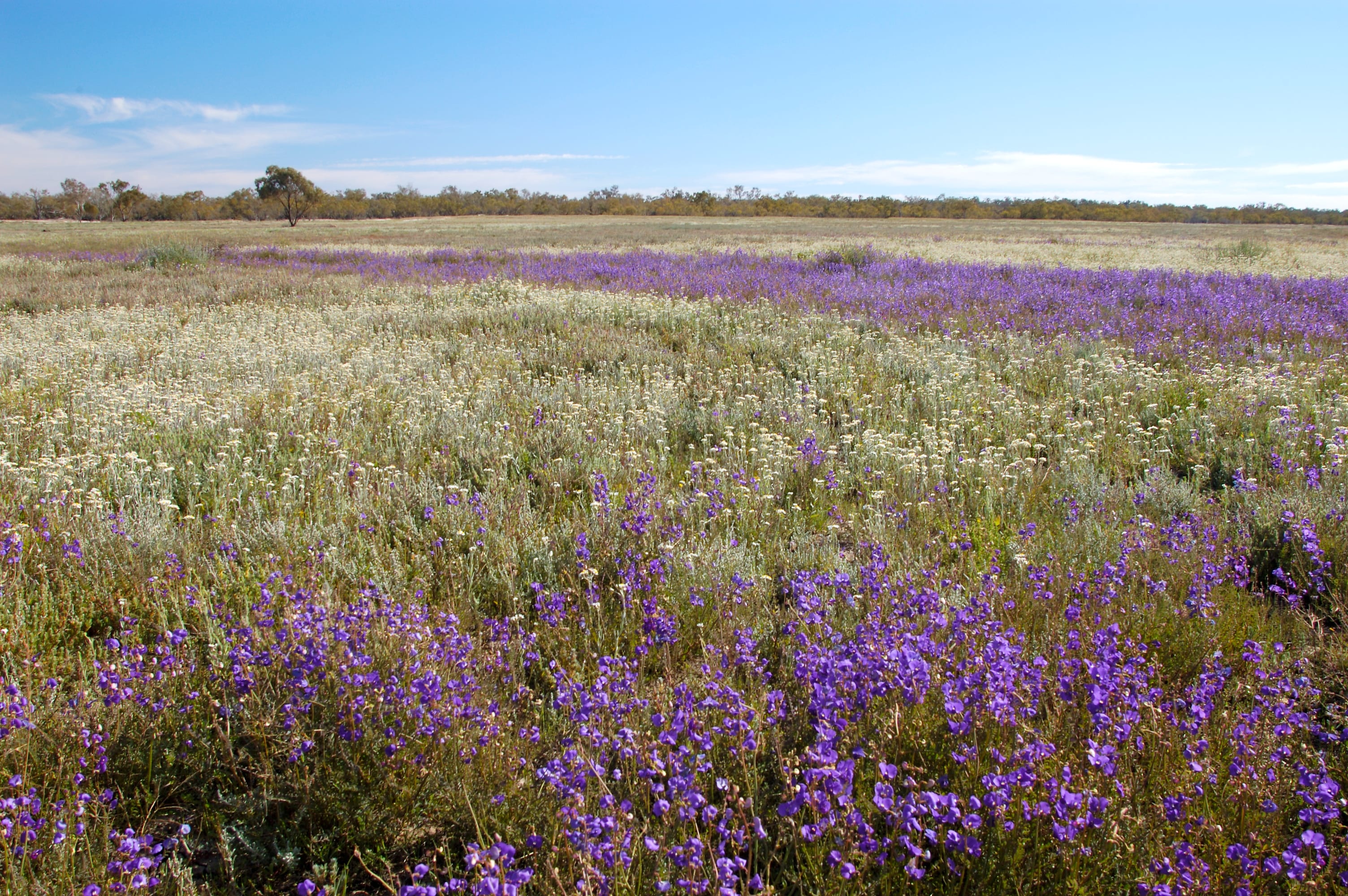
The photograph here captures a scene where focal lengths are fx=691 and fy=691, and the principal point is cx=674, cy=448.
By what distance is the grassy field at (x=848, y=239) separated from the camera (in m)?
20.4

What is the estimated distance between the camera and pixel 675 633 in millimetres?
2891

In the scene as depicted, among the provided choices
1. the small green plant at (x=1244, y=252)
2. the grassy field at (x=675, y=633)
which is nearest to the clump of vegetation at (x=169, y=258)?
the grassy field at (x=675, y=633)

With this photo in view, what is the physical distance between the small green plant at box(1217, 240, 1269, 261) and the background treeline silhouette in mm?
56904

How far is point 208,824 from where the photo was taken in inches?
84.2

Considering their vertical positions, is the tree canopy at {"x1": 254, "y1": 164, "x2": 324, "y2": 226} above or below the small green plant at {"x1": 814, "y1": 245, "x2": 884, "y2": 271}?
above

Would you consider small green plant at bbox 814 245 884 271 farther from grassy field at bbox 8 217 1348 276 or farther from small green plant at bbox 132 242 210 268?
small green plant at bbox 132 242 210 268

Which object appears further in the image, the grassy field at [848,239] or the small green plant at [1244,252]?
→ the grassy field at [848,239]

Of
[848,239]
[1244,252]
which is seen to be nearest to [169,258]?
[848,239]

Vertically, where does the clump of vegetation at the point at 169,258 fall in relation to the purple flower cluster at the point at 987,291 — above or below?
above

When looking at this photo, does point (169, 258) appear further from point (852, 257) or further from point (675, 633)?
point (675, 633)

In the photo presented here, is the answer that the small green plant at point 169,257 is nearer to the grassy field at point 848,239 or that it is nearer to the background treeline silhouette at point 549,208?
the grassy field at point 848,239

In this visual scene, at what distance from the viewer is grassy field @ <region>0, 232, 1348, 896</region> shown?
1.83 metres

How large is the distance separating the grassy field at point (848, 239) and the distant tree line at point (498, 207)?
732 inches

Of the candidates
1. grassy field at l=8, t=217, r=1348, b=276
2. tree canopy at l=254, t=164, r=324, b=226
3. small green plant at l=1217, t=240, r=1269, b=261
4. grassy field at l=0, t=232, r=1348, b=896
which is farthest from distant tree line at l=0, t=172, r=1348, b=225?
grassy field at l=0, t=232, r=1348, b=896
